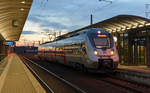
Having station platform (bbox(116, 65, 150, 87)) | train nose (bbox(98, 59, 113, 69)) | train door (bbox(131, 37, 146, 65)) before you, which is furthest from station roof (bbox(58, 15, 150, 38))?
station platform (bbox(116, 65, 150, 87))

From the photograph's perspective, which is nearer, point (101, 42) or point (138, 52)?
point (101, 42)

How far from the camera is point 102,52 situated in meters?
13.5

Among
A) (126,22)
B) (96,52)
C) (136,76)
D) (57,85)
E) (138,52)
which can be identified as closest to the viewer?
(57,85)

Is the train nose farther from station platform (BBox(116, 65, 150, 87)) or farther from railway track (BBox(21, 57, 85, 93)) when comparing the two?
railway track (BBox(21, 57, 85, 93))

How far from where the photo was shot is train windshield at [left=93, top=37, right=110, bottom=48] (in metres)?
13.8

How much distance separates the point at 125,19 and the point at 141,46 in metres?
4.97

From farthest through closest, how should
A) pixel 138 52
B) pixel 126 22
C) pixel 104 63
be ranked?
pixel 138 52 → pixel 126 22 → pixel 104 63

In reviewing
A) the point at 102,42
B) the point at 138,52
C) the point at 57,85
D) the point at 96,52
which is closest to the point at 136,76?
the point at 96,52

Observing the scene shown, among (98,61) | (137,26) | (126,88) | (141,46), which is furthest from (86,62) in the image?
(141,46)

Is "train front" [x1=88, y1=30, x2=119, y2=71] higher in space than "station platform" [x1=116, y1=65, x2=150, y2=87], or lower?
higher

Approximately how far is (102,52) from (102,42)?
85 centimetres

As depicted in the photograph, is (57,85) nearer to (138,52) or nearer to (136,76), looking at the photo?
(136,76)

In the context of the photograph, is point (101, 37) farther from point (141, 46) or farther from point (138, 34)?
point (141, 46)

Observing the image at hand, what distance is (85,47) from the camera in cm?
1403
